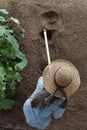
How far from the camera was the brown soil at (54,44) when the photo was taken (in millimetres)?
4672

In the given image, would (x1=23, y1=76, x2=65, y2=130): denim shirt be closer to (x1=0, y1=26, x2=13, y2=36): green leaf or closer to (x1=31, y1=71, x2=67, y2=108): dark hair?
(x1=31, y1=71, x2=67, y2=108): dark hair

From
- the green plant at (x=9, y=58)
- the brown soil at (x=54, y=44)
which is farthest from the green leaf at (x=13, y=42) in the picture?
the brown soil at (x=54, y=44)

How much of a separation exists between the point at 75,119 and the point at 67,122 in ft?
0.28

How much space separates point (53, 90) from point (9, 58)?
3.24ft

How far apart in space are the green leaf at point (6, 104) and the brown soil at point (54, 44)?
16 cm

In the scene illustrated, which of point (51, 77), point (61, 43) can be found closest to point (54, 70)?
point (51, 77)

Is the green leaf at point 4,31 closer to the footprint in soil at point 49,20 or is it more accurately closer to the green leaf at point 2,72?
the green leaf at point 2,72

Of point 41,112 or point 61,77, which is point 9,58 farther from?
point 61,77

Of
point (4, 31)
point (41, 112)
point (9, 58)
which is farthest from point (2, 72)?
point (41, 112)

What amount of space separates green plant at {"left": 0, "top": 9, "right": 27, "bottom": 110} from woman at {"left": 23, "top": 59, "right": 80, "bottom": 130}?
0.55 m

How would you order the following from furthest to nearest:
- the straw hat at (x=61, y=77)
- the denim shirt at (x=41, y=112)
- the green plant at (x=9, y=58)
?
1. the green plant at (x=9, y=58)
2. the denim shirt at (x=41, y=112)
3. the straw hat at (x=61, y=77)

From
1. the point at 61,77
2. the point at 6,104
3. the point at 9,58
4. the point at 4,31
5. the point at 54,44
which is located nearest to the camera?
the point at 61,77

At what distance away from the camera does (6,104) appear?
4.61 meters

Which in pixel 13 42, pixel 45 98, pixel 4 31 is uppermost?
pixel 4 31
